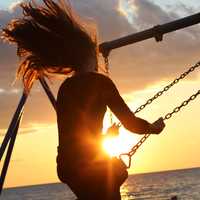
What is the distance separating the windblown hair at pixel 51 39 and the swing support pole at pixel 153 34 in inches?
99.3

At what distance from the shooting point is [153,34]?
Result: 768cm

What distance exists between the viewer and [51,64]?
5.03 meters

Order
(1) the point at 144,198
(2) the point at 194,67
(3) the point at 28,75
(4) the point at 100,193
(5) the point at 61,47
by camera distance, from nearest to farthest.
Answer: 1. (4) the point at 100,193
2. (5) the point at 61,47
3. (3) the point at 28,75
4. (2) the point at 194,67
5. (1) the point at 144,198

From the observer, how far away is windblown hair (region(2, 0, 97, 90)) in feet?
16.1

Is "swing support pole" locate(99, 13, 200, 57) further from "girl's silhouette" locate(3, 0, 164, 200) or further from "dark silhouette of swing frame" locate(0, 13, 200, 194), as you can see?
"girl's silhouette" locate(3, 0, 164, 200)

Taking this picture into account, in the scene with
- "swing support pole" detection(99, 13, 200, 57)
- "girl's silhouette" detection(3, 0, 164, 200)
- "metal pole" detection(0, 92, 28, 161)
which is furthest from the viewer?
"metal pole" detection(0, 92, 28, 161)

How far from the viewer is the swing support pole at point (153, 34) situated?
Answer: 7.29 m

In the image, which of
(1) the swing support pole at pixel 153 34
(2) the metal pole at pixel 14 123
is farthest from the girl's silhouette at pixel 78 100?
(2) the metal pole at pixel 14 123

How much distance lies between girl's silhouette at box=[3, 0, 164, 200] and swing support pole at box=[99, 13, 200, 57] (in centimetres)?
254

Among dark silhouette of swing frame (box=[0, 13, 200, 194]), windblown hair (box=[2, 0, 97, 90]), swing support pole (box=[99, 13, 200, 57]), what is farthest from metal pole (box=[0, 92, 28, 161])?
windblown hair (box=[2, 0, 97, 90])

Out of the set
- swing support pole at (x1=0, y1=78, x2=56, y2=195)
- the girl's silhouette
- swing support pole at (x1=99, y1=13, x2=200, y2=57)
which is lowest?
swing support pole at (x1=0, y1=78, x2=56, y2=195)

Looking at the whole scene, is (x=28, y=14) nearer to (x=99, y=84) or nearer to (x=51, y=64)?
(x=51, y=64)

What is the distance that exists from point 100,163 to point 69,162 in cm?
23

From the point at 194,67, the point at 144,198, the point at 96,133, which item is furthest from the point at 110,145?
the point at 144,198
